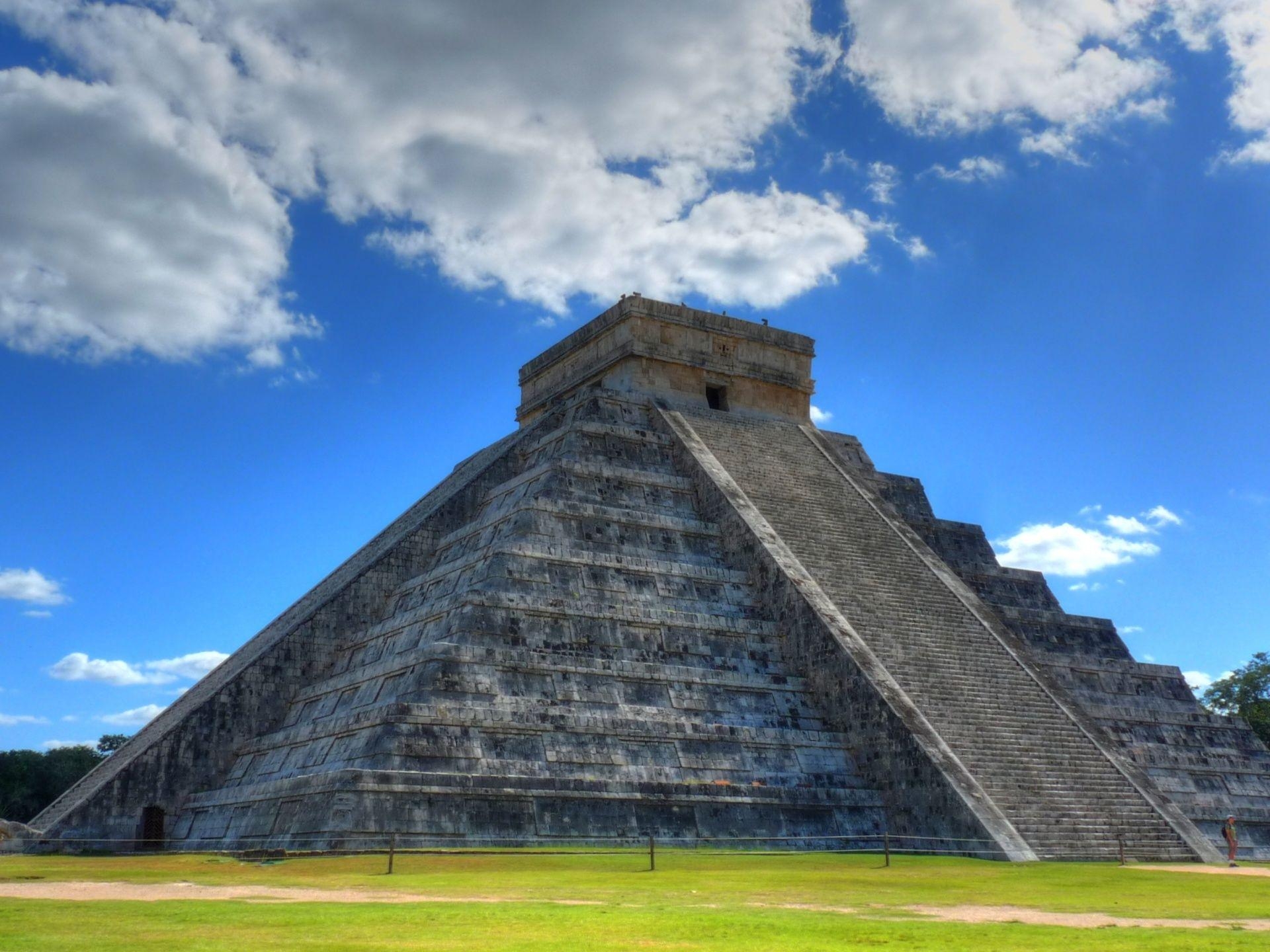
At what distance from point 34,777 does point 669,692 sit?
37.4 meters

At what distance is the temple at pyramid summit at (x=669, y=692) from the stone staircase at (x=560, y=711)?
46 millimetres

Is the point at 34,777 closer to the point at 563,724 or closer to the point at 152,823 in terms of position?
the point at 152,823

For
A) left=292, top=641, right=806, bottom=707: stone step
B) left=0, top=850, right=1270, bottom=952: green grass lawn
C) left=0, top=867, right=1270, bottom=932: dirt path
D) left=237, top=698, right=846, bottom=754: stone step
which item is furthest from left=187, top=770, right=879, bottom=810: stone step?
left=0, top=867, right=1270, bottom=932: dirt path

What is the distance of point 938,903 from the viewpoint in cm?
1091

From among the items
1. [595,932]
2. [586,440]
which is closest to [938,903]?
[595,932]

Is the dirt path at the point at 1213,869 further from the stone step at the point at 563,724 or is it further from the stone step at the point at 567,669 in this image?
the stone step at the point at 567,669

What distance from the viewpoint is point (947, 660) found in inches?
832

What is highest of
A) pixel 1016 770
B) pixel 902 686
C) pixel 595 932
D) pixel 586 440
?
pixel 586 440

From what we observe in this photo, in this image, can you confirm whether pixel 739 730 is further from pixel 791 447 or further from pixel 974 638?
pixel 791 447

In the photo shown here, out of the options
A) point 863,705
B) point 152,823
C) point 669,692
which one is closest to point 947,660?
point 863,705

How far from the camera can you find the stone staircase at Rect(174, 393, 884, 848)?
16578mm

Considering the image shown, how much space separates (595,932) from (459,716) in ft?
30.2

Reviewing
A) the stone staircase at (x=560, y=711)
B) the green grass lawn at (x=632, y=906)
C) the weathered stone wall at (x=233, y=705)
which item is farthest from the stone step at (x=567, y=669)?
the green grass lawn at (x=632, y=906)

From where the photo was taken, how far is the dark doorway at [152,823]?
19.6 metres
